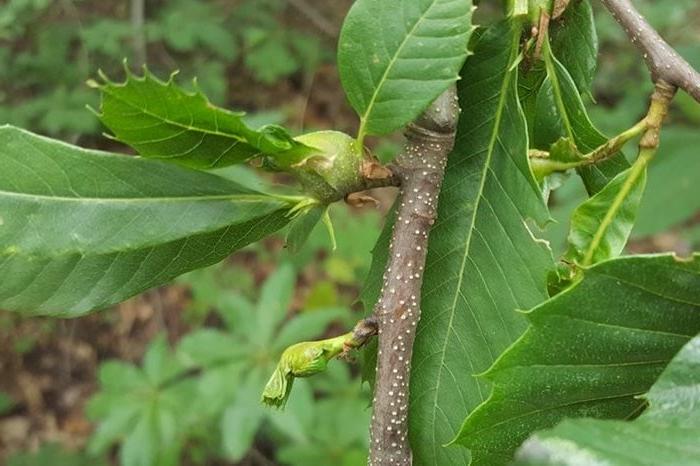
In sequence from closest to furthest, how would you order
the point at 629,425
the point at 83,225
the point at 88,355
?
the point at 629,425 < the point at 83,225 < the point at 88,355

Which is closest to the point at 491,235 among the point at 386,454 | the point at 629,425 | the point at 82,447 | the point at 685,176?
the point at 386,454

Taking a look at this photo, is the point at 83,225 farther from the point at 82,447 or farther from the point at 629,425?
the point at 82,447

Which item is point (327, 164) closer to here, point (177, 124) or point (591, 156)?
point (177, 124)

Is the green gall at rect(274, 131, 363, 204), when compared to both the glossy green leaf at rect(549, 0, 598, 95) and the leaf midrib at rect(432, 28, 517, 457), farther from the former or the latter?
the glossy green leaf at rect(549, 0, 598, 95)

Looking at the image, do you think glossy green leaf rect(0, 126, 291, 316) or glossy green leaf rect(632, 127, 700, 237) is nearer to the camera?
glossy green leaf rect(0, 126, 291, 316)

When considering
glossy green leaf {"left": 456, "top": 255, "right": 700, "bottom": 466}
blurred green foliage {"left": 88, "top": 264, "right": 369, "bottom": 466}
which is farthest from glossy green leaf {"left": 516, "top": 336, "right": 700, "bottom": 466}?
blurred green foliage {"left": 88, "top": 264, "right": 369, "bottom": 466}
